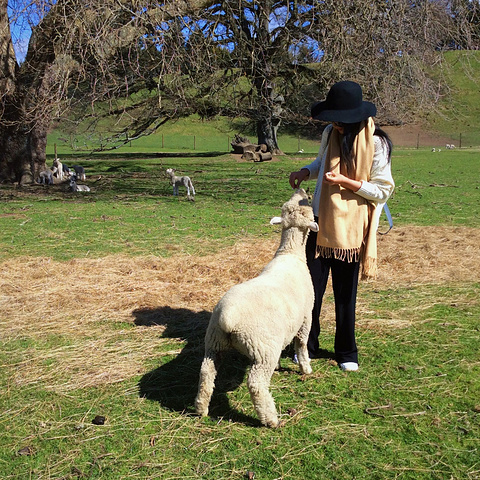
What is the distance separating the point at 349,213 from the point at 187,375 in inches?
66.2

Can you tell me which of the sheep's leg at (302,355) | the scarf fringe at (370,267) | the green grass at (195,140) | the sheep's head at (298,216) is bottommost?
the sheep's leg at (302,355)

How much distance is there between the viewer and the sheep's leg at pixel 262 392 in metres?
3.06

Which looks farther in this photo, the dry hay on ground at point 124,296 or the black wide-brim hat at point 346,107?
the dry hay on ground at point 124,296

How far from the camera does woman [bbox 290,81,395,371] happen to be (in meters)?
3.56

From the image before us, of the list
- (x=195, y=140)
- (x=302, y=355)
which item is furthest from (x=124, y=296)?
(x=195, y=140)

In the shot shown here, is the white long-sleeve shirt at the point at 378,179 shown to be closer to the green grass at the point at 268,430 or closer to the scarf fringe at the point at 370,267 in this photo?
the scarf fringe at the point at 370,267

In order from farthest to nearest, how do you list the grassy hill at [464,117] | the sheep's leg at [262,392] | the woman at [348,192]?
1. the grassy hill at [464,117]
2. the woman at [348,192]
3. the sheep's leg at [262,392]

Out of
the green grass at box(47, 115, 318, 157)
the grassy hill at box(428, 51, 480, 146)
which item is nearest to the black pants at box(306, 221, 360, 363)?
the green grass at box(47, 115, 318, 157)

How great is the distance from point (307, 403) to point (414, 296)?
8.28ft

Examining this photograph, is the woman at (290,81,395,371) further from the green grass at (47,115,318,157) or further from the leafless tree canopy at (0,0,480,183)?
the green grass at (47,115,318,157)

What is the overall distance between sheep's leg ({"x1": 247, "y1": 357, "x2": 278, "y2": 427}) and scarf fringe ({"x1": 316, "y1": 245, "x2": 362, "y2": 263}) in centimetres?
101

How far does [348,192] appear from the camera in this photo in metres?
3.69

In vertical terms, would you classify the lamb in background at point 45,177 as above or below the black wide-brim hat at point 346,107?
below

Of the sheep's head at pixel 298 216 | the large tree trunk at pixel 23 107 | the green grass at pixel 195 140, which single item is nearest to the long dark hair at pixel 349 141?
the sheep's head at pixel 298 216
